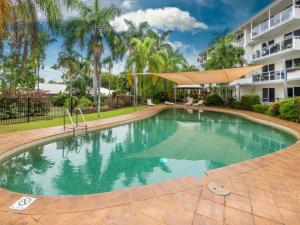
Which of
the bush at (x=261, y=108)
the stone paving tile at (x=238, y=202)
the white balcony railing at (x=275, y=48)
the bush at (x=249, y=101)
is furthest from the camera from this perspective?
the bush at (x=249, y=101)

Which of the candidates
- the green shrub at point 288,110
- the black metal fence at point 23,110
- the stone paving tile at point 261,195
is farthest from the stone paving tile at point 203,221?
the green shrub at point 288,110

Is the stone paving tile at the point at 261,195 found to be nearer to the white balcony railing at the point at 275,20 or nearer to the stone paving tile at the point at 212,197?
the stone paving tile at the point at 212,197

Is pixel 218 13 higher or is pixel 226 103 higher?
pixel 218 13

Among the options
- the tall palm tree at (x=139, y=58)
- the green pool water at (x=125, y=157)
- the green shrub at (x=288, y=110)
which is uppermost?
the tall palm tree at (x=139, y=58)

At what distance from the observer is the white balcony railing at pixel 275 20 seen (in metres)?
20.5

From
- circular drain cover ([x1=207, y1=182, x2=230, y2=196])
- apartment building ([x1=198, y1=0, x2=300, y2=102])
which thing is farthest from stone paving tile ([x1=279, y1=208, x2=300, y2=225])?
apartment building ([x1=198, y1=0, x2=300, y2=102])

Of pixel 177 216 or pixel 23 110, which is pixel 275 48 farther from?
pixel 177 216

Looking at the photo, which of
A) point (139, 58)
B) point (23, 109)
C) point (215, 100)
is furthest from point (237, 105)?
point (23, 109)

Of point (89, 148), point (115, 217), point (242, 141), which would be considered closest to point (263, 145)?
point (242, 141)

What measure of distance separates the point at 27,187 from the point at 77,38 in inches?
612

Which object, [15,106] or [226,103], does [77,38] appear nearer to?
[15,106]

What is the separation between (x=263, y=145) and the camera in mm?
9578

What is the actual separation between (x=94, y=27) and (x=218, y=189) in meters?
16.7

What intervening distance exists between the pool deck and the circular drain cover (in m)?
0.09
